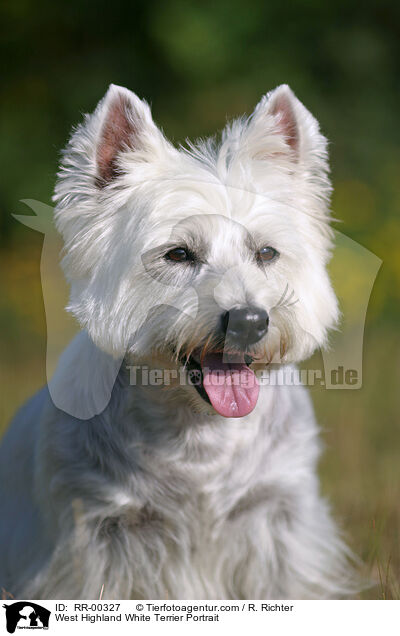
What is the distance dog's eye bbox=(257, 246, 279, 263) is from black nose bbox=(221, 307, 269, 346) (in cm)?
29

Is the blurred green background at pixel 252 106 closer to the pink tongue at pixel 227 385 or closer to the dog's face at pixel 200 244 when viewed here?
the dog's face at pixel 200 244

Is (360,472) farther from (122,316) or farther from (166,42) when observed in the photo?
(166,42)

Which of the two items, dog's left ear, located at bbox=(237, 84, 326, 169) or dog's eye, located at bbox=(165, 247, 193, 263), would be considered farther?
dog's left ear, located at bbox=(237, 84, 326, 169)

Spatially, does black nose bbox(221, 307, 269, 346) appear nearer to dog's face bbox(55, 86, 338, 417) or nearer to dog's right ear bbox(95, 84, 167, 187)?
dog's face bbox(55, 86, 338, 417)

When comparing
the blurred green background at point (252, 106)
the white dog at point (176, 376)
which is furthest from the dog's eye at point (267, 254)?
the blurred green background at point (252, 106)

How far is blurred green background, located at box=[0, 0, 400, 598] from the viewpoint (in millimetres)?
3717

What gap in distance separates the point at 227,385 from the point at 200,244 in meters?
0.47

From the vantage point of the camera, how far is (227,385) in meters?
2.44

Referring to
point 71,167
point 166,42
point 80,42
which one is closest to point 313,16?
point 166,42
